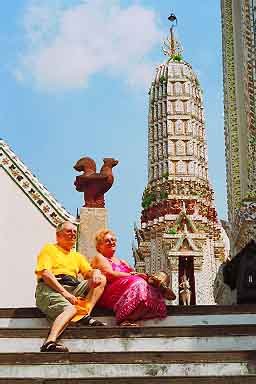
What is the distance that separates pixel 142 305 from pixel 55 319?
829mm

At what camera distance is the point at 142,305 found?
7508mm

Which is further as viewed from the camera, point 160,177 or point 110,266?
point 160,177

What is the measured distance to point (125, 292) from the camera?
7590mm

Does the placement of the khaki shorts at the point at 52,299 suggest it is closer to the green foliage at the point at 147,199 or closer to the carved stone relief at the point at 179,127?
the green foliage at the point at 147,199

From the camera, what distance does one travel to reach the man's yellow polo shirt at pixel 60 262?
310 inches

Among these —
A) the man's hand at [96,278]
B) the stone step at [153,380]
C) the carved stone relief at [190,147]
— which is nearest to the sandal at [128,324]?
the man's hand at [96,278]

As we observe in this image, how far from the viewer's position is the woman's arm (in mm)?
7824

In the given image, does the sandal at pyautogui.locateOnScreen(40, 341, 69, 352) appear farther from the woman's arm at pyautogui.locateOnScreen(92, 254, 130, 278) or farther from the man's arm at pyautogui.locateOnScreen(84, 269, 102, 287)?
the woman's arm at pyautogui.locateOnScreen(92, 254, 130, 278)

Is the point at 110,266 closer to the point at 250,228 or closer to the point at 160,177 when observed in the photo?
the point at 250,228

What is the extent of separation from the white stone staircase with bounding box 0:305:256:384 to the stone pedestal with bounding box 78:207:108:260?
88.7 inches

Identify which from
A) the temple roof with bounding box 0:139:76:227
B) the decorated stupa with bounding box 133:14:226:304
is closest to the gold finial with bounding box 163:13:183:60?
the decorated stupa with bounding box 133:14:226:304

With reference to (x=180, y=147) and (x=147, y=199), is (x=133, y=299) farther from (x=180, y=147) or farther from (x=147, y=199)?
(x=180, y=147)

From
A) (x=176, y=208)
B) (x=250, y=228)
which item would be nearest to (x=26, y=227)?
(x=250, y=228)

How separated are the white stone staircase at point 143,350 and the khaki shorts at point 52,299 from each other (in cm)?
20
